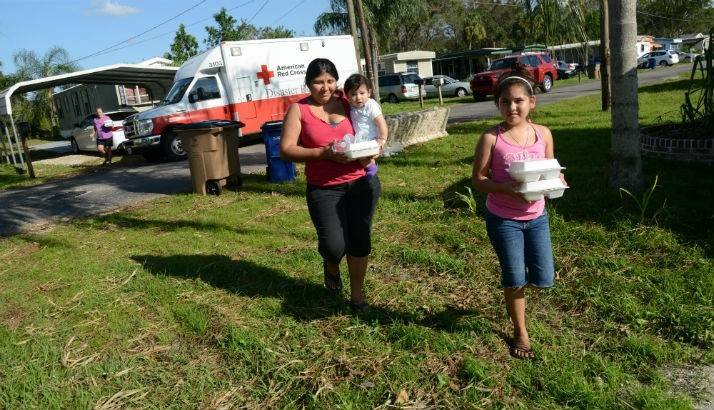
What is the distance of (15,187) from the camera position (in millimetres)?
12633

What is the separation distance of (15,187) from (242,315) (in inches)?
442

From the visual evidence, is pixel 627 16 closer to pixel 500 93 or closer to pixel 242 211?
pixel 500 93

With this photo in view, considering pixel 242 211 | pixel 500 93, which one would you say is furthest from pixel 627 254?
pixel 242 211

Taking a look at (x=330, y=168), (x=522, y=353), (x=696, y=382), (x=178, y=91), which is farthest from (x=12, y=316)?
(x=178, y=91)

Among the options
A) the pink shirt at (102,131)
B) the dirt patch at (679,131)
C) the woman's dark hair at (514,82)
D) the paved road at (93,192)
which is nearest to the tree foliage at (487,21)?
the dirt patch at (679,131)

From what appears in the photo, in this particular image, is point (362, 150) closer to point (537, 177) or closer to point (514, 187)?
point (514, 187)

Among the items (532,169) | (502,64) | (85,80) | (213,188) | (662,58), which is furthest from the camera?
(662,58)

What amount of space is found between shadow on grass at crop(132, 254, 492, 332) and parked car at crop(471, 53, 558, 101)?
1998 cm

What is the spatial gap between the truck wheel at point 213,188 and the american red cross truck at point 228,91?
5.52 m

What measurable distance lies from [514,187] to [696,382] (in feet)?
4.50

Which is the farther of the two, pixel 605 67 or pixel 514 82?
pixel 605 67

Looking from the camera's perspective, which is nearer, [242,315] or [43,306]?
[242,315]

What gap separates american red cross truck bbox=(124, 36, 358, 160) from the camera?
13.9 m

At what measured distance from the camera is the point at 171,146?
14078 millimetres
